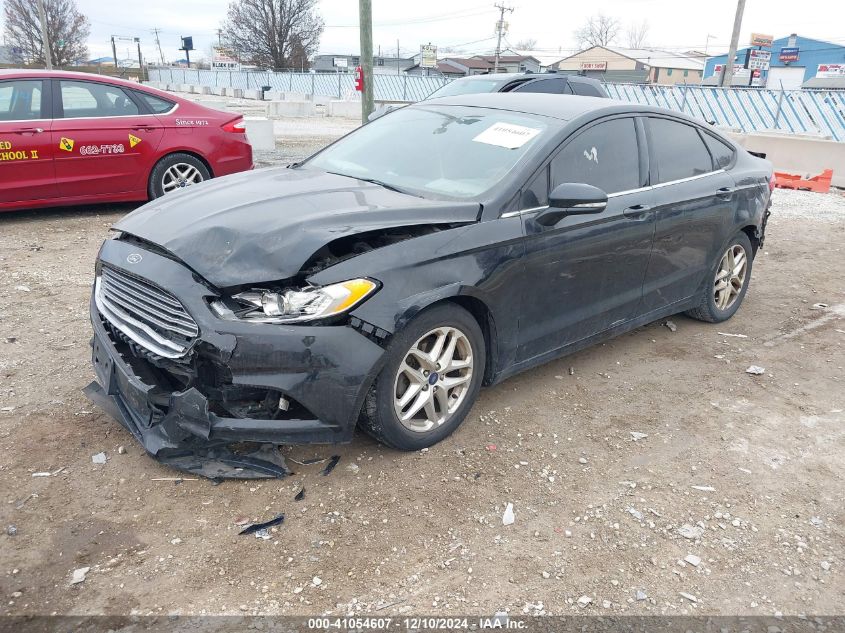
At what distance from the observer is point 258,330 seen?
286 cm

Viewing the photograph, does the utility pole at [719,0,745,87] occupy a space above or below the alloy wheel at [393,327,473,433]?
above

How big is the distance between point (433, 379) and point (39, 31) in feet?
241

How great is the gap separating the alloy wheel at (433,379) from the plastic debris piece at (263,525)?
71 centimetres

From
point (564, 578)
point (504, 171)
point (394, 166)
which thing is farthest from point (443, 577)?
point (394, 166)

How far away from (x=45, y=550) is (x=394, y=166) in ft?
8.55

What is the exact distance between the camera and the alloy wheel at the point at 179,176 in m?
8.08

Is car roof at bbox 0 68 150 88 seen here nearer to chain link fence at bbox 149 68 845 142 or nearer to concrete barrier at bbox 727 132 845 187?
chain link fence at bbox 149 68 845 142

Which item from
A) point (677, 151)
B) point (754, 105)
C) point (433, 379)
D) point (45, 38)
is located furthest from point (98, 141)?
point (45, 38)

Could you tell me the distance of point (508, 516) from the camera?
303 centimetres

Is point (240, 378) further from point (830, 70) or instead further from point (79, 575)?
point (830, 70)

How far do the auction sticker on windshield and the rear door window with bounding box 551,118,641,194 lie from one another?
0.71 feet

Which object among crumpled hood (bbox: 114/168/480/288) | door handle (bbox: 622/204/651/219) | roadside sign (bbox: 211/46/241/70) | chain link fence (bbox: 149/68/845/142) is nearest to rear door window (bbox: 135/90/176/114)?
crumpled hood (bbox: 114/168/480/288)

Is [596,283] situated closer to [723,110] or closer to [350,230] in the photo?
[350,230]

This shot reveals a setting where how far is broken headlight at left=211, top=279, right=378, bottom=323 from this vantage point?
2.92 metres
